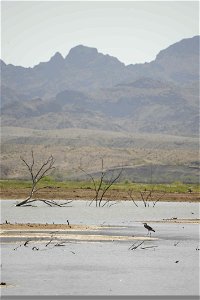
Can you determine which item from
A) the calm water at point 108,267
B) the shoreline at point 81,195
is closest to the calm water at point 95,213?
the shoreline at point 81,195

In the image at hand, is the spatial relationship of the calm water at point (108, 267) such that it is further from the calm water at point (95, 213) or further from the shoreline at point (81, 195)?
the shoreline at point (81, 195)

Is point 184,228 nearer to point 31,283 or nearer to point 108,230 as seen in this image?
point 108,230

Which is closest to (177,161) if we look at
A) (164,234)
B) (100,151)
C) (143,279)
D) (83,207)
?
(100,151)

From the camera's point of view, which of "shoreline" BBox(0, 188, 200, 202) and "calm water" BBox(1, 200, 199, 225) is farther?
"shoreline" BBox(0, 188, 200, 202)

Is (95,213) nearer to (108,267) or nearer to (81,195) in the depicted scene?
(81,195)

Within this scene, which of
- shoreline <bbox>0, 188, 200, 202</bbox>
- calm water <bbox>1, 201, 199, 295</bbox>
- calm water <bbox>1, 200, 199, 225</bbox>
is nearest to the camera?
calm water <bbox>1, 201, 199, 295</bbox>

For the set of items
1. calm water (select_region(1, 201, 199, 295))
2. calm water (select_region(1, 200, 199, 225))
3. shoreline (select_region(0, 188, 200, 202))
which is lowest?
calm water (select_region(1, 201, 199, 295))

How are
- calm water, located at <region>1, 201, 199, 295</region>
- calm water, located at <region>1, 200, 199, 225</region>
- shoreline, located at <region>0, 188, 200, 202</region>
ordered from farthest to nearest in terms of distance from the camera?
1. shoreline, located at <region>0, 188, 200, 202</region>
2. calm water, located at <region>1, 200, 199, 225</region>
3. calm water, located at <region>1, 201, 199, 295</region>

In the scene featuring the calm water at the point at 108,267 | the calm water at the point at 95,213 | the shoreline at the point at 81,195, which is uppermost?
the shoreline at the point at 81,195

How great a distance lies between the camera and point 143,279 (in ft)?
72.2

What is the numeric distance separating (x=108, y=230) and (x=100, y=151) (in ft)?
419

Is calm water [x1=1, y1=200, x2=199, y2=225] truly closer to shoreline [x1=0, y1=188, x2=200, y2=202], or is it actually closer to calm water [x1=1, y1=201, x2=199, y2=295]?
shoreline [x1=0, y1=188, x2=200, y2=202]

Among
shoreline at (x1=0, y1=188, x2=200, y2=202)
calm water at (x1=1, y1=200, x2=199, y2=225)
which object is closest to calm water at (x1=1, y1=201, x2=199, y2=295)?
calm water at (x1=1, y1=200, x2=199, y2=225)

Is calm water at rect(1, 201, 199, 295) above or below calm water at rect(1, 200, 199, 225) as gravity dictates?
below
